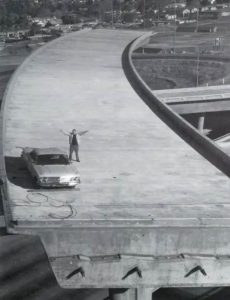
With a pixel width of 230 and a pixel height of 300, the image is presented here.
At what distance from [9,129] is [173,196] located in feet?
38.2

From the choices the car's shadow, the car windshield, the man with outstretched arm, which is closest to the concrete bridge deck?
the man with outstretched arm

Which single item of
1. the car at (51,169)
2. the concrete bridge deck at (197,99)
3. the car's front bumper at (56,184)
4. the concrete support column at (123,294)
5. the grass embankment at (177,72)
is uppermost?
the car at (51,169)

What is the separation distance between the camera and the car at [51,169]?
803 inches

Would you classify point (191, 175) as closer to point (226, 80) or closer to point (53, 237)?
point (53, 237)

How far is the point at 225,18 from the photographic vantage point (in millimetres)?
169375

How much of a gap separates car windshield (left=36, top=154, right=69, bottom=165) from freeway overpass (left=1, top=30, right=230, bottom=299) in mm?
808

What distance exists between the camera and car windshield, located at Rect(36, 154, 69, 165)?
2145 centimetres

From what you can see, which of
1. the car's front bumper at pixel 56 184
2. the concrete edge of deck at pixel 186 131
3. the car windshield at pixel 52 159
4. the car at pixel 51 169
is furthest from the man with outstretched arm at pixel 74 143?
the concrete edge of deck at pixel 186 131

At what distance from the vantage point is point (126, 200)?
20.2m

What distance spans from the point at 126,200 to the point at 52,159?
313cm

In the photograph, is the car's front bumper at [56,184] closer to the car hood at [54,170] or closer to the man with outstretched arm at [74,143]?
the car hood at [54,170]

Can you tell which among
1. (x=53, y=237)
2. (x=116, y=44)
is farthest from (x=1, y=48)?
(x=53, y=237)

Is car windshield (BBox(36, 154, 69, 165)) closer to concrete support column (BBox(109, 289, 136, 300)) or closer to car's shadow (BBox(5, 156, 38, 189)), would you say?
car's shadow (BBox(5, 156, 38, 189))

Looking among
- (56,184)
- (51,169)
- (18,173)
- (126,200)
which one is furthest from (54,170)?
(126,200)
